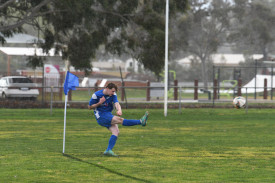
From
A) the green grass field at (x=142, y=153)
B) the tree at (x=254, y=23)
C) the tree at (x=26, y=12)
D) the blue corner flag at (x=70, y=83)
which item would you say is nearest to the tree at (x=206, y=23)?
the tree at (x=254, y=23)

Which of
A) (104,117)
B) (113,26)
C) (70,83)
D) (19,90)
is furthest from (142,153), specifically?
(19,90)

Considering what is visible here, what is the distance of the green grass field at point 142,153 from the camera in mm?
10414

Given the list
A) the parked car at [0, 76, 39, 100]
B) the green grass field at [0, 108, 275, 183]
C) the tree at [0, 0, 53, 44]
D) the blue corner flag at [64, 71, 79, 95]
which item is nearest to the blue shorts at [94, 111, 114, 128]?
the green grass field at [0, 108, 275, 183]

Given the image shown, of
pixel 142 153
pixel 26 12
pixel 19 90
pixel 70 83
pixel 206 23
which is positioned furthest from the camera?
pixel 206 23

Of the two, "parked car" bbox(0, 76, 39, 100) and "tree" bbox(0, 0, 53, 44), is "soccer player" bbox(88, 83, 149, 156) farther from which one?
"parked car" bbox(0, 76, 39, 100)

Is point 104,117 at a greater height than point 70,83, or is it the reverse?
point 70,83

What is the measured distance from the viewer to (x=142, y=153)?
13648mm

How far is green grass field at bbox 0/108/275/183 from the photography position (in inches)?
410

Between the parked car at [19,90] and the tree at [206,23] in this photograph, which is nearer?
the parked car at [19,90]

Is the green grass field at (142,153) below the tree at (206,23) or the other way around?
below

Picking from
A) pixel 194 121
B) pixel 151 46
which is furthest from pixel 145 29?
pixel 194 121

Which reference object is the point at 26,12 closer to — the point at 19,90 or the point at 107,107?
the point at 19,90

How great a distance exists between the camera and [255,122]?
79.8 ft

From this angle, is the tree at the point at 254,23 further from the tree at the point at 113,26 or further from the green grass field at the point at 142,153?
the green grass field at the point at 142,153
